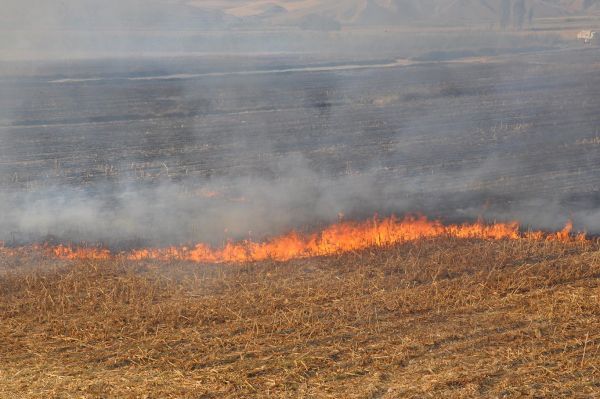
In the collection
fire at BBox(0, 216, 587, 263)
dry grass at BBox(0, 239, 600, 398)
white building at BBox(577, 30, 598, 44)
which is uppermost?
white building at BBox(577, 30, 598, 44)

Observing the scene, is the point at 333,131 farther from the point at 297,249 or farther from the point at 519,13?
the point at 519,13

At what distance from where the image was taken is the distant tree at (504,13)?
4139 inches

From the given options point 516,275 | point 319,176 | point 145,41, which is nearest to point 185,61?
point 145,41

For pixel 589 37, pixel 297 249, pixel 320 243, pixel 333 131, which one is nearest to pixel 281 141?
pixel 333 131

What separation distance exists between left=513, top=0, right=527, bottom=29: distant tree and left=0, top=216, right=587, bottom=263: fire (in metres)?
93.3

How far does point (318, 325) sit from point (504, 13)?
103490 millimetres

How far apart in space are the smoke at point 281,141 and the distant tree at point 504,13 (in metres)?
27.6

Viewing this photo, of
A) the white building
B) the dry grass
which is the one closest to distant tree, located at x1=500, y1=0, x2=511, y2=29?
the white building

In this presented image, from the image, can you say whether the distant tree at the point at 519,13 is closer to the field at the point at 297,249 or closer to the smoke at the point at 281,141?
the smoke at the point at 281,141

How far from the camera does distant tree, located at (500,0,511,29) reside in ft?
345

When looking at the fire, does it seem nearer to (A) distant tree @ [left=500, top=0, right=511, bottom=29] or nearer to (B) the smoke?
(B) the smoke

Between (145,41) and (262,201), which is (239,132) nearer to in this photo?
(262,201)

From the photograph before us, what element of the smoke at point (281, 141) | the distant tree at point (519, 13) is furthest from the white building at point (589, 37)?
the distant tree at point (519, 13)

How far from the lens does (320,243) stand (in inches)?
683
